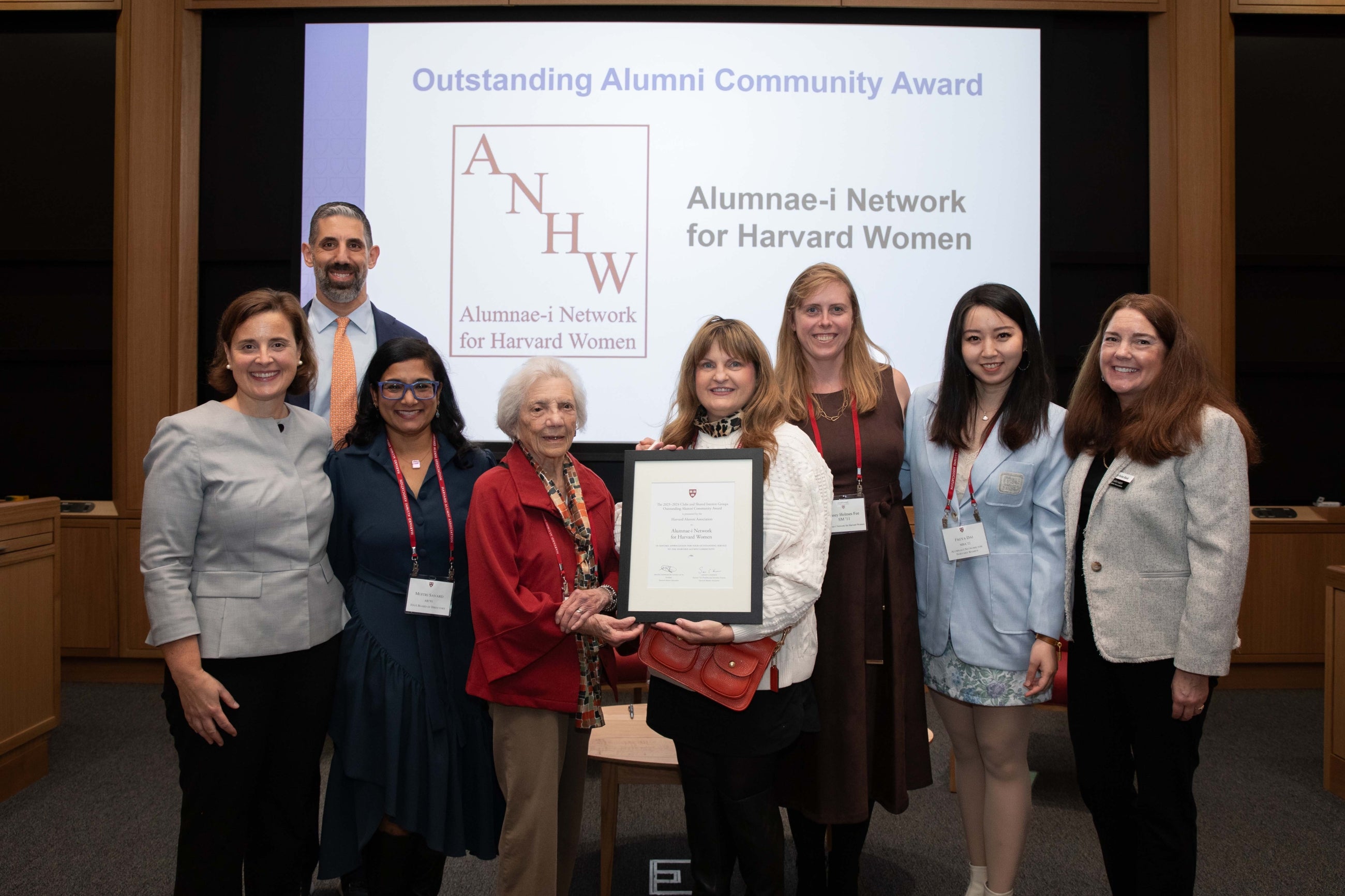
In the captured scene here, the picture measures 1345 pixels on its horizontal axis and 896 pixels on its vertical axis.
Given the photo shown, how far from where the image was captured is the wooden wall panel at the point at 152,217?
15.2ft

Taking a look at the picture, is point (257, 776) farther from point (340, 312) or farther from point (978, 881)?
point (340, 312)

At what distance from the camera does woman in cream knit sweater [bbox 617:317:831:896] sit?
1780mm

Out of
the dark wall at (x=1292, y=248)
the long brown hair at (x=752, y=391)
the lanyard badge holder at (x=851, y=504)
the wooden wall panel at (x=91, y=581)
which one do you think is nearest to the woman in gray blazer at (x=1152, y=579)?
the lanyard badge holder at (x=851, y=504)

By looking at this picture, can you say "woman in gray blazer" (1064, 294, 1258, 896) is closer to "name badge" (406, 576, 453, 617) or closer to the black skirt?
the black skirt

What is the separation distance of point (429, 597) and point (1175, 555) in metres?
1.73

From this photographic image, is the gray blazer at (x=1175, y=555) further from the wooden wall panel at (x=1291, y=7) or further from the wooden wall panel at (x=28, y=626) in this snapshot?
the wooden wall panel at (x=1291, y=7)

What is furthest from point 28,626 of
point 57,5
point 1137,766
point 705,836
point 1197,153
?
point 1197,153

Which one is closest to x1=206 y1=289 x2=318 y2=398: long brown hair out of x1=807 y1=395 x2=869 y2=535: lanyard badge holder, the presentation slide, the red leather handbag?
the red leather handbag

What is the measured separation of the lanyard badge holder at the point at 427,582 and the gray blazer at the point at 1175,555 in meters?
1.52

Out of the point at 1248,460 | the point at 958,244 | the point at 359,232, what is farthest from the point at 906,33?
the point at 1248,460

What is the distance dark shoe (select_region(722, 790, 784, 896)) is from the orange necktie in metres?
2.25

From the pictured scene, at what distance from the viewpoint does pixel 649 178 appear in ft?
14.7

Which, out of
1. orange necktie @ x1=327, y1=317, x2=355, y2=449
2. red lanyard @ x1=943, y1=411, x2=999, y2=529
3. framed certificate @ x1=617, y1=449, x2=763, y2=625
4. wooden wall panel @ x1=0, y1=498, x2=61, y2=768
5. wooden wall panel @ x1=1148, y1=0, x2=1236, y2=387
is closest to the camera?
framed certificate @ x1=617, y1=449, x2=763, y2=625

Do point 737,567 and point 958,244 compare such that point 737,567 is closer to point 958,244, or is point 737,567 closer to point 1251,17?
point 958,244
